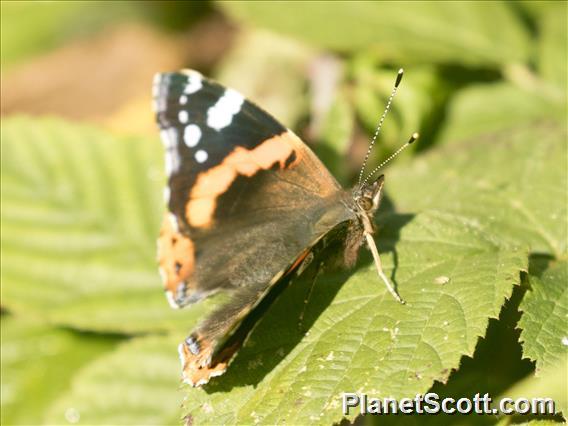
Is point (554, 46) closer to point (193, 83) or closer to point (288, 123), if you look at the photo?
point (288, 123)

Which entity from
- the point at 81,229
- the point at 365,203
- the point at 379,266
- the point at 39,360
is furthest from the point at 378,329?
the point at 39,360

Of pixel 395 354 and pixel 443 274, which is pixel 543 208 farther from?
pixel 395 354

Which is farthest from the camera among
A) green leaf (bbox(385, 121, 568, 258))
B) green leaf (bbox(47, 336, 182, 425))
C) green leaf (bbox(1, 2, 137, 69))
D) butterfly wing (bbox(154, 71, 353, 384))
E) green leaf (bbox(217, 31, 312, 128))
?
green leaf (bbox(1, 2, 137, 69))

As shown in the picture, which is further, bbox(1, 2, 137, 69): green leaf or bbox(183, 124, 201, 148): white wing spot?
bbox(1, 2, 137, 69): green leaf

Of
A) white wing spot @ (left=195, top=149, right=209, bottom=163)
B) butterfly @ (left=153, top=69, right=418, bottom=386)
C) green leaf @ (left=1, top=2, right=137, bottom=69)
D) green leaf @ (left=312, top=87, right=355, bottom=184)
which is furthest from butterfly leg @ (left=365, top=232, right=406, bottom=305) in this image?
green leaf @ (left=1, top=2, right=137, bottom=69)

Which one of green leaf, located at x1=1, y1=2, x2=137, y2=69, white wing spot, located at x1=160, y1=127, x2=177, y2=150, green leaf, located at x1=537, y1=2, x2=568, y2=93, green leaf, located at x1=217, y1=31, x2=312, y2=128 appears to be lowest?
white wing spot, located at x1=160, y1=127, x2=177, y2=150

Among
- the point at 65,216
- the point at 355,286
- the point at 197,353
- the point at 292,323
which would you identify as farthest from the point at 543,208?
the point at 65,216

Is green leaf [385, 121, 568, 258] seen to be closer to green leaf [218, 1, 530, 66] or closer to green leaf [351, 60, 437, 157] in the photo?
green leaf [351, 60, 437, 157]

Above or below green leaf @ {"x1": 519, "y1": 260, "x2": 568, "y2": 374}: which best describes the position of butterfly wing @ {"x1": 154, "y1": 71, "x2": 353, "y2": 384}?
above
